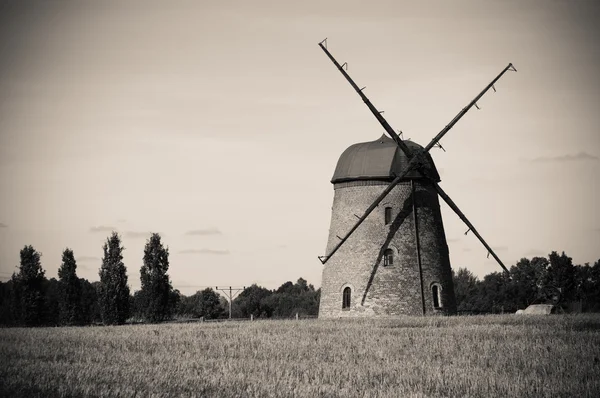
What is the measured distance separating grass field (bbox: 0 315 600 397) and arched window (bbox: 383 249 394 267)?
9619 millimetres

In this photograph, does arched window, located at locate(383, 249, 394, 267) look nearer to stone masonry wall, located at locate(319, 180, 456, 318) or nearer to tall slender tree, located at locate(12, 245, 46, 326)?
stone masonry wall, located at locate(319, 180, 456, 318)

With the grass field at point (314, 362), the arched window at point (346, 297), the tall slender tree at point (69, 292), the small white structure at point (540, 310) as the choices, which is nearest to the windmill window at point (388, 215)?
the arched window at point (346, 297)

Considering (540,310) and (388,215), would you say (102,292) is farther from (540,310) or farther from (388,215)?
(540,310)

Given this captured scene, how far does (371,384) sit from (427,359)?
11.8ft

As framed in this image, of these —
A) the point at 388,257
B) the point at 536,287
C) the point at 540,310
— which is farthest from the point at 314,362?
the point at 536,287

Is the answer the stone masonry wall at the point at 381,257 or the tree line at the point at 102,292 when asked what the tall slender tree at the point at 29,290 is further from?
the stone masonry wall at the point at 381,257

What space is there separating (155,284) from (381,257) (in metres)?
15.3

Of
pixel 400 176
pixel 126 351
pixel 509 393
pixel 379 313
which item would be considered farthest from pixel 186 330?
pixel 509 393

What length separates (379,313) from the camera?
114ft

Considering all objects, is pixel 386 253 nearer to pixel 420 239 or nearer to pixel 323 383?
pixel 420 239

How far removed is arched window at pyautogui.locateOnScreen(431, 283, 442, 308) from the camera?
35875 mm

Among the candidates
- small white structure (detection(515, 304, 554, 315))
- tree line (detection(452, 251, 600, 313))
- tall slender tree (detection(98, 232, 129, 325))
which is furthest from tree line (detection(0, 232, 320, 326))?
tree line (detection(452, 251, 600, 313))

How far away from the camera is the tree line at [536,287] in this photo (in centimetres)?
6994

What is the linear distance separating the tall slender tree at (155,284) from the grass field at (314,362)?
17.5 meters
